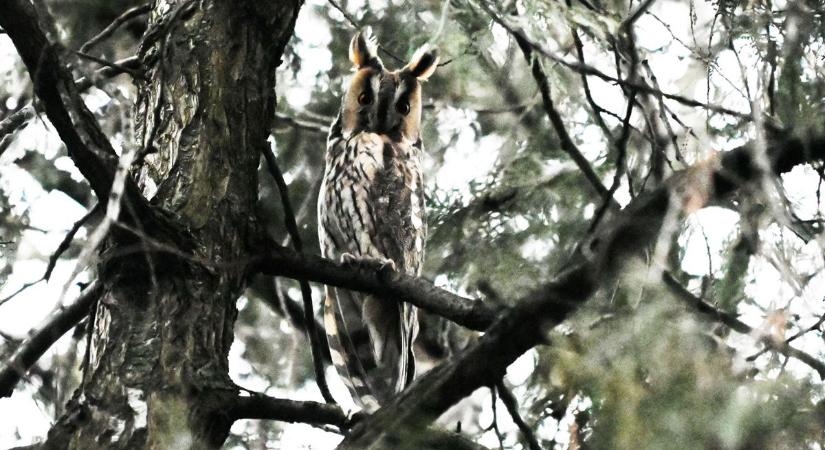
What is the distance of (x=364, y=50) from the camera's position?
4113 mm

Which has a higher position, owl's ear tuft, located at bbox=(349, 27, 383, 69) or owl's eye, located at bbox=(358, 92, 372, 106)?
owl's ear tuft, located at bbox=(349, 27, 383, 69)

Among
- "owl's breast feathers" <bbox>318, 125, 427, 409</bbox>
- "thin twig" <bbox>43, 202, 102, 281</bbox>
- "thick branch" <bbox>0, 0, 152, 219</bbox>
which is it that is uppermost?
"owl's breast feathers" <bbox>318, 125, 427, 409</bbox>

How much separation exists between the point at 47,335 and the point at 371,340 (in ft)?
4.71

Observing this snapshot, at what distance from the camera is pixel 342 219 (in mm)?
3965

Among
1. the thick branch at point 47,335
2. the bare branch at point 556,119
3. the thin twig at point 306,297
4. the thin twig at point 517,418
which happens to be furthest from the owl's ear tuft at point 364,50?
the thin twig at point 517,418

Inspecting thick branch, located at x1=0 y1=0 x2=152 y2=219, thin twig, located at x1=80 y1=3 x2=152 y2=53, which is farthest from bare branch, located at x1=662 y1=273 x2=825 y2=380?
thin twig, located at x1=80 y1=3 x2=152 y2=53

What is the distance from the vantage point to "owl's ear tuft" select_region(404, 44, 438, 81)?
388 cm

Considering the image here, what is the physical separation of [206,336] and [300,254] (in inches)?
13.4

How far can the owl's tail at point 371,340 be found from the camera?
373 cm

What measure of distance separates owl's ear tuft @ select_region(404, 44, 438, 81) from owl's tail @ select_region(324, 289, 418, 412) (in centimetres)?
82

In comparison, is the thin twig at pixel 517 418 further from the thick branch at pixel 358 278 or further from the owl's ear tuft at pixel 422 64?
the owl's ear tuft at pixel 422 64

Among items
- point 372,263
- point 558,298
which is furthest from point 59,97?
point 372,263

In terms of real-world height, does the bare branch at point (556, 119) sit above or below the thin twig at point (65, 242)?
above

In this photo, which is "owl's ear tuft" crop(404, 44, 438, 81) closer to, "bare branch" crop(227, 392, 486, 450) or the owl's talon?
the owl's talon
